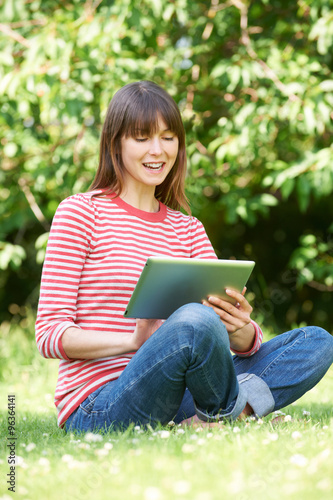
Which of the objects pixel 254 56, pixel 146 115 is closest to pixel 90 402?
pixel 146 115

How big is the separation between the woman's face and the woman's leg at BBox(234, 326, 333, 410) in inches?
30.0

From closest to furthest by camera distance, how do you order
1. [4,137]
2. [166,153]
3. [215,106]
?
1. [166,153]
2. [4,137]
3. [215,106]

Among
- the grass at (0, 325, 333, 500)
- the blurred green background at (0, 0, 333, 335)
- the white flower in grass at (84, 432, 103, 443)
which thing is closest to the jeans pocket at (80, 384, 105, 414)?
the grass at (0, 325, 333, 500)

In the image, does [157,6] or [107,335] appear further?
[157,6]

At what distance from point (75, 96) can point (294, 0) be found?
1.92 meters

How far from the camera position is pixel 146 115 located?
2.33 meters

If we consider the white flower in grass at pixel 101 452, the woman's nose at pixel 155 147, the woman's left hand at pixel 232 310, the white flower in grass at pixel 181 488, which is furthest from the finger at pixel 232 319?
the white flower in grass at pixel 181 488

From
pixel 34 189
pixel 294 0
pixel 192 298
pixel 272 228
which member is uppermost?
pixel 294 0

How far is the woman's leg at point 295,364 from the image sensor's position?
2.30 m

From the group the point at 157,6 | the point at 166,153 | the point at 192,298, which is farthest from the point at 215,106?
the point at 192,298

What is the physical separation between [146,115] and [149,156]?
0.15 metres

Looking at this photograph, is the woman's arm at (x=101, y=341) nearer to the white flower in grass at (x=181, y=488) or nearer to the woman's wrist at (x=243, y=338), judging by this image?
the woman's wrist at (x=243, y=338)

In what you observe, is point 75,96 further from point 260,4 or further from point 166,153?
point 260,4

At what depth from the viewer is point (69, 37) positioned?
3715mm
